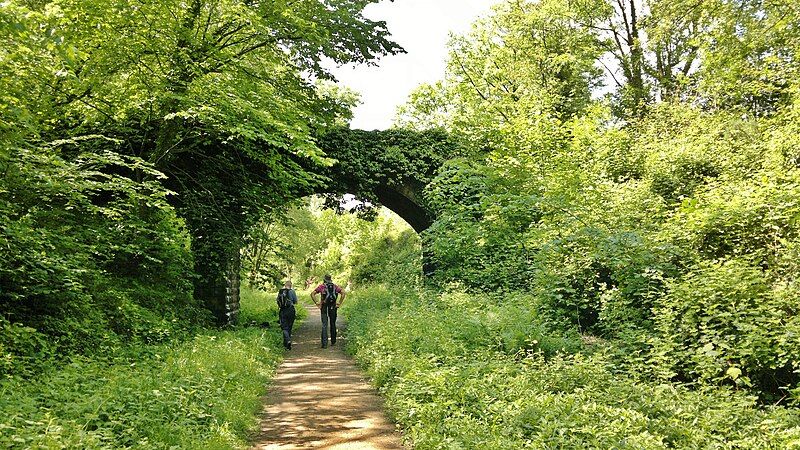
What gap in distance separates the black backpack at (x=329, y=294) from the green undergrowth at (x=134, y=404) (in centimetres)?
473

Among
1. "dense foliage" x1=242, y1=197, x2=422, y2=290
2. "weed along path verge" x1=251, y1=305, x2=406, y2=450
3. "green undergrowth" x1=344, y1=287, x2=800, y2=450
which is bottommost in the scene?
"weed along path verge" x1=251, y1=305, x2=406, y2=450

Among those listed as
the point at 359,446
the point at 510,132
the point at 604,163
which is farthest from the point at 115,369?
the point at 604,163

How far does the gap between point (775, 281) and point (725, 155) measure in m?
8.62

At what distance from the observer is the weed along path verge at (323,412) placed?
520 cm

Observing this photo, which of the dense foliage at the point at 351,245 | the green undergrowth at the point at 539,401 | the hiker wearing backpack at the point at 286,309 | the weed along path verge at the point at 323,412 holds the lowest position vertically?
the weed along path verge at the point at 323,412

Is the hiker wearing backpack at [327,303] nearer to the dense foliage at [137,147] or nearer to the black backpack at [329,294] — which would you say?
the black backpack at [329,294]

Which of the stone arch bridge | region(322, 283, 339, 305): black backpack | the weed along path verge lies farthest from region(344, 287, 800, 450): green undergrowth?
the stone arch bridge

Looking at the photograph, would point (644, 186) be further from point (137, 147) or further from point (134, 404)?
point (137, 147)

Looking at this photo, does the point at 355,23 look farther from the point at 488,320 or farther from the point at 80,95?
the point at 488,320

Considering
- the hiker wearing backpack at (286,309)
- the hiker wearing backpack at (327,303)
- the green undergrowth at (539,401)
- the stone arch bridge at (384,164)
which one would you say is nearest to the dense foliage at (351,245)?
the stone arch bridge at (384,164)

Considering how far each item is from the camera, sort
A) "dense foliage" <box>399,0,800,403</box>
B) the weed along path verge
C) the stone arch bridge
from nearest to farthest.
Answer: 1. the weed along path verge
2. "dense foliage" <box>399,0,800,403</box>
3. the stone arch bridge

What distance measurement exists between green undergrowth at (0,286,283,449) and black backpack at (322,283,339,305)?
15.5 feet

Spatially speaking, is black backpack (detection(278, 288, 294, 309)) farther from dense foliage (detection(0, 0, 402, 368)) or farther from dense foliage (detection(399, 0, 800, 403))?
dense foliage (detection(399, 0, 800, 403))

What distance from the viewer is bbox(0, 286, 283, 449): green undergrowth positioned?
379 centimetres
